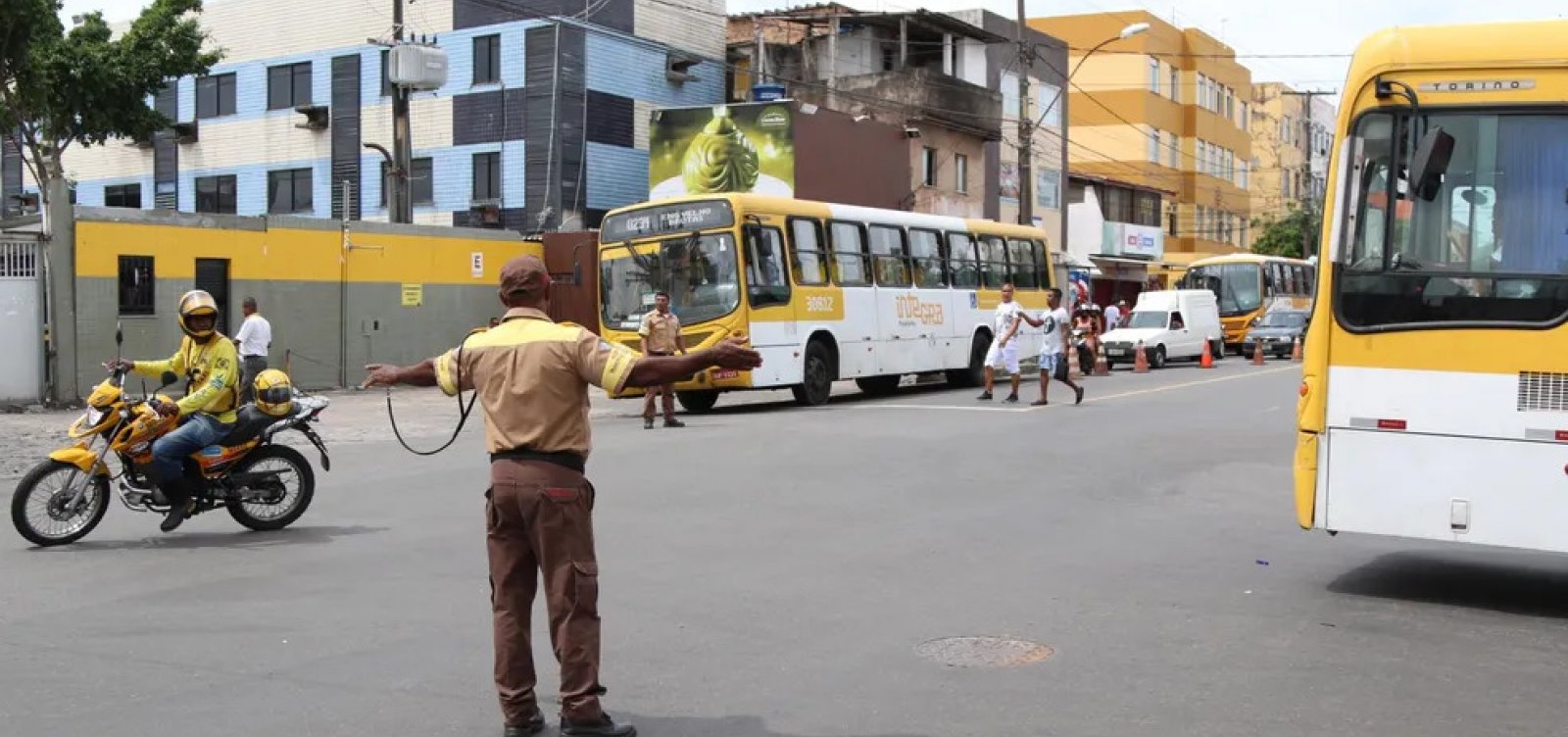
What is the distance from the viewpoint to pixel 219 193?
44.0 meters

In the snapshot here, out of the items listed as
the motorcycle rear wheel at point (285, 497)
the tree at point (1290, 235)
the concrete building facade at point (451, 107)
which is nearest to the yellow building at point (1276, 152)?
the tree at point (1290, 235)

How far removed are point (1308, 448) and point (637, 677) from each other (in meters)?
4.01

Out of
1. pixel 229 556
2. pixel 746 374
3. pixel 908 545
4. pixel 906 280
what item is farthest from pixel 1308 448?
pixel 906 280

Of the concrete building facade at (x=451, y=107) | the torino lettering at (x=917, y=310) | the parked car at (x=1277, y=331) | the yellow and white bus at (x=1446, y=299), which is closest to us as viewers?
the yellow and white bus at (x=1446, y=299)

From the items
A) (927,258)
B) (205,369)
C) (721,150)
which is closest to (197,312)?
(205,369)

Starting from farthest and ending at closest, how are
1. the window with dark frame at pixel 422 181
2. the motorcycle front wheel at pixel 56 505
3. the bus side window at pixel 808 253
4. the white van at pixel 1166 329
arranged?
the window with dark frame at pixel 422 181 < the white van at pixel 1166 329 < the bus side window at pixel 808 253 < the motorcycle front wheel at pixel 56 505

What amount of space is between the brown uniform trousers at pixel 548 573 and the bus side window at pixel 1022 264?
2418cm

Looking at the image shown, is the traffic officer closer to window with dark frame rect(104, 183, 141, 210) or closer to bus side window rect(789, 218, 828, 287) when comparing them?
bus side window rect(789, 218, 828, 287)

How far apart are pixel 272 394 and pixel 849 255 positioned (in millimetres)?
14118

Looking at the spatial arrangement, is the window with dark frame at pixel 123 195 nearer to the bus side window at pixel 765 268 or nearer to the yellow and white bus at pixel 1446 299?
the bus side window at pixel 765 268

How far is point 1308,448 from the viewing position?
804 cm

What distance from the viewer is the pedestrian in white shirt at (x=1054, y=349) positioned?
818 inches

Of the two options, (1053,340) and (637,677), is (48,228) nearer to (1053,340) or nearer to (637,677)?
(1053,340)

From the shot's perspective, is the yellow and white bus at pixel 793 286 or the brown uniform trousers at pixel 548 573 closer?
the brown uniform trousers at pixel 548 573
